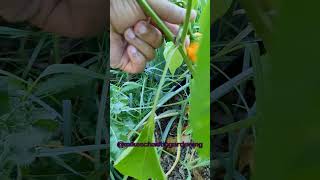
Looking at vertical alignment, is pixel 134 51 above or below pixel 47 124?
above

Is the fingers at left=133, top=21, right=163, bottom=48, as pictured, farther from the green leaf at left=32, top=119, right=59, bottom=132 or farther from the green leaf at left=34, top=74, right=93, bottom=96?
the green leaf at left=32, top=119, right=59, bottom=132

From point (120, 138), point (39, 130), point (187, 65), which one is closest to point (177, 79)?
point (187, 65)

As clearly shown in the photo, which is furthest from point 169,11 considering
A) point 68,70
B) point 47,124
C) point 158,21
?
point 47,124

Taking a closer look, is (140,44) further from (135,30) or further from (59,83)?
(59,83)

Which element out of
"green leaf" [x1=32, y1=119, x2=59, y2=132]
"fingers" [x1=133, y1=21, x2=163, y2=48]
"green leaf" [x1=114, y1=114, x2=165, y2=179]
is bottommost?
"green leaf" [x1=114, y1=114, x2=165, y2=179]

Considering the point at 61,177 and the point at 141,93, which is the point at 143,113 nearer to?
the point at 141,93

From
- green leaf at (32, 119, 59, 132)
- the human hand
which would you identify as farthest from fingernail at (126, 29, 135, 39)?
green leaf at (32, 119, 59, 132)
